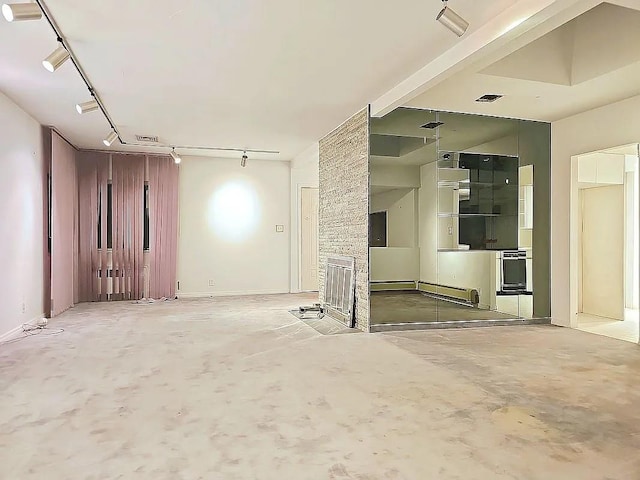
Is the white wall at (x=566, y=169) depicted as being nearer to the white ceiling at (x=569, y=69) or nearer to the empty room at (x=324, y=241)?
the empty room at (x=324, y=241)

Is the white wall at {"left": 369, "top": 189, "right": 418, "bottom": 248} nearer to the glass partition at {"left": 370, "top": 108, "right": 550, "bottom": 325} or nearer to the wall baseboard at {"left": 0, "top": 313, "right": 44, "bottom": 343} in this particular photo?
the glass partition at {"left": 370, "top": 108, "right": 550, "bottom": 325}

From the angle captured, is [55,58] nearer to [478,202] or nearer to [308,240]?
[478,202]

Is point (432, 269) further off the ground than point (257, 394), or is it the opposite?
point (432, 269)

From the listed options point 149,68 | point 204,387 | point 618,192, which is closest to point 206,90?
point 149,68

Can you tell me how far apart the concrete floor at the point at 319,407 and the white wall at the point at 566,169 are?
3.03 feet

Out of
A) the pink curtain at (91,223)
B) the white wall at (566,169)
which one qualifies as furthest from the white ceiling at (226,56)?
the white wall at (566,169)

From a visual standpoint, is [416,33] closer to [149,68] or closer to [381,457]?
[149,68]

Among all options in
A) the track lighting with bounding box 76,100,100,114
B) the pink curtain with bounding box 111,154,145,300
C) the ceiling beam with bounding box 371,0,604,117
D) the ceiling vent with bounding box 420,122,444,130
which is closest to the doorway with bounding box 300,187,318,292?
the pink curtain with bounding box 111,154,145,300

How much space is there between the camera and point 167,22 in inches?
128

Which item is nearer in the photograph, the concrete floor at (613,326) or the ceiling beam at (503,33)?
the ceiling beam at (503,33)

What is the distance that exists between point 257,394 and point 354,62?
9.27ft

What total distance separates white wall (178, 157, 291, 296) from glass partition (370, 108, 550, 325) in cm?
399

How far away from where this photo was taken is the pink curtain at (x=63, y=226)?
256 inches

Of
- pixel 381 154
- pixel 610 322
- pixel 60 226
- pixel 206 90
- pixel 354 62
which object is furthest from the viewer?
pixel 60 226
